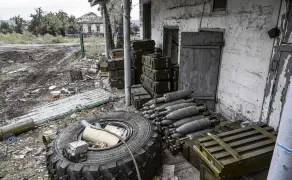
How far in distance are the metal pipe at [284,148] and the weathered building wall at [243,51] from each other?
2.97 meters

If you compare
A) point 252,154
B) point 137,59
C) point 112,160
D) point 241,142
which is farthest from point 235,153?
point 137,59

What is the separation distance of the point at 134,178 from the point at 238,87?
10.7 feet

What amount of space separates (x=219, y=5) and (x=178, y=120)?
326cm

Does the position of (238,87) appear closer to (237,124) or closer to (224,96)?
(224,96)

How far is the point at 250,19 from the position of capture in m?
4.30

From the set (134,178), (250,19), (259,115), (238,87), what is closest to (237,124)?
(259,115)

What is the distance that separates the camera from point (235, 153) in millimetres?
2768

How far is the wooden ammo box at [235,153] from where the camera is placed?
2.65 metres

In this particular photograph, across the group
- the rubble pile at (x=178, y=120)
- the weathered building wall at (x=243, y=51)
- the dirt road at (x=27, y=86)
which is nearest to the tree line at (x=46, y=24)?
the dirt road at (x=27, y=86)

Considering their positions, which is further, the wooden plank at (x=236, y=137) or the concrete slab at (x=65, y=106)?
the concrete slab at (x=65, y=106)

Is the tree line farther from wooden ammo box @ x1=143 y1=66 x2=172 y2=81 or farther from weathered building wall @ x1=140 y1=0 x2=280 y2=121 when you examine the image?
weathered building wall @ x1=140 y1=0 x2=280 y2=121

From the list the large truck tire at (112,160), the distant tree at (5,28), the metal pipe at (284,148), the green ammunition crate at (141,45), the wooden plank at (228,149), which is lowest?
the large truck tire at (112,160)

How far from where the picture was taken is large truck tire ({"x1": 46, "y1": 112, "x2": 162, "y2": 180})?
288cm

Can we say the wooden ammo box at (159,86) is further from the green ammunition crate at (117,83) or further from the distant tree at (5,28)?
the distant tree at (5,28)
